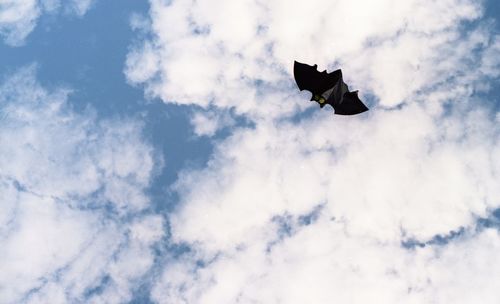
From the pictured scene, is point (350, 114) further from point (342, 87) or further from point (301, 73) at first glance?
point (301, 73)

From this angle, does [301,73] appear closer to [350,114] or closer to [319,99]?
[319,99]

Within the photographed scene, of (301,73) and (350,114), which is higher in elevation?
(301,73)

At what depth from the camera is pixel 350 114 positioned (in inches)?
692

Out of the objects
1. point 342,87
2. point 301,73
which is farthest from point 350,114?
point 301,73

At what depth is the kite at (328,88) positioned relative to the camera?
16.4 metres

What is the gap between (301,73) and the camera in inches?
673

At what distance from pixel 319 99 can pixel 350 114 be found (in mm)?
1818

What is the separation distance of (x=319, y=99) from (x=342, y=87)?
45.0 inches

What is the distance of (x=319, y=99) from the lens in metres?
16.9

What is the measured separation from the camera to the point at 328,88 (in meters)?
16.5

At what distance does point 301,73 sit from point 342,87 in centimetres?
194

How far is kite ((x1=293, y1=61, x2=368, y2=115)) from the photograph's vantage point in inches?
644

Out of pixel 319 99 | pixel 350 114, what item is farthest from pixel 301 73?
pixel 350 114

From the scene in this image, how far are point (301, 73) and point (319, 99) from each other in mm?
1454
